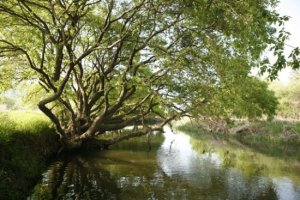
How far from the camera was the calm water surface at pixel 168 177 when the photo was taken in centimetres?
2076

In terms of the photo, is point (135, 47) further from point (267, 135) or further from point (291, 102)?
point (291, 102)

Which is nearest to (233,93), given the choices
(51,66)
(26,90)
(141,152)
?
(51,66)

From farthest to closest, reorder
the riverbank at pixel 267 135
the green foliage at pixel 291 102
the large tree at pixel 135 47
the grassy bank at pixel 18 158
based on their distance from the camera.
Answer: the green foliage at pixel 291 102, the riverbank at pixel 267 135, the large tree at pixel 135 47, the grassy bank at pixel 18 158

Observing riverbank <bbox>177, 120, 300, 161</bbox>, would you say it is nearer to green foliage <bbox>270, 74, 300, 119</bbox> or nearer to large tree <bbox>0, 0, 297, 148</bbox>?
large tree <bbox>0, 0, 297, 148</bbox>

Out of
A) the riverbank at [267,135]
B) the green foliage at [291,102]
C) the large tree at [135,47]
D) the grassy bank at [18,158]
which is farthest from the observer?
the green foliage at [291,102]

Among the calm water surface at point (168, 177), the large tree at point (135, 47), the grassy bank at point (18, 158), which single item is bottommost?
the calm water surface at point (168, 177)

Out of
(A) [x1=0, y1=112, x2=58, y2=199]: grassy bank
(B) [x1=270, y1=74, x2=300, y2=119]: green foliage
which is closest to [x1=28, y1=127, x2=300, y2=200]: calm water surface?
(A) [x1=0, y1=112, x2=58, y2=199]: grassy bank

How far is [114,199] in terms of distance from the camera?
19.3 m

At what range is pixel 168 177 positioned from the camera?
25531mm

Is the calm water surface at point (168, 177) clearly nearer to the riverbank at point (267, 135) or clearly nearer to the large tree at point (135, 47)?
the large tree at point (135, 47)

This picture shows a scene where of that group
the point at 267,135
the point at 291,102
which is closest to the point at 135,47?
the point at 267,135

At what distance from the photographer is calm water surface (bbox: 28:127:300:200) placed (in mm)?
20759

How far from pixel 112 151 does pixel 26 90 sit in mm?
11672

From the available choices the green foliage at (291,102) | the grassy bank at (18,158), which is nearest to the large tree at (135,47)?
the grassy bank at (18,158)
